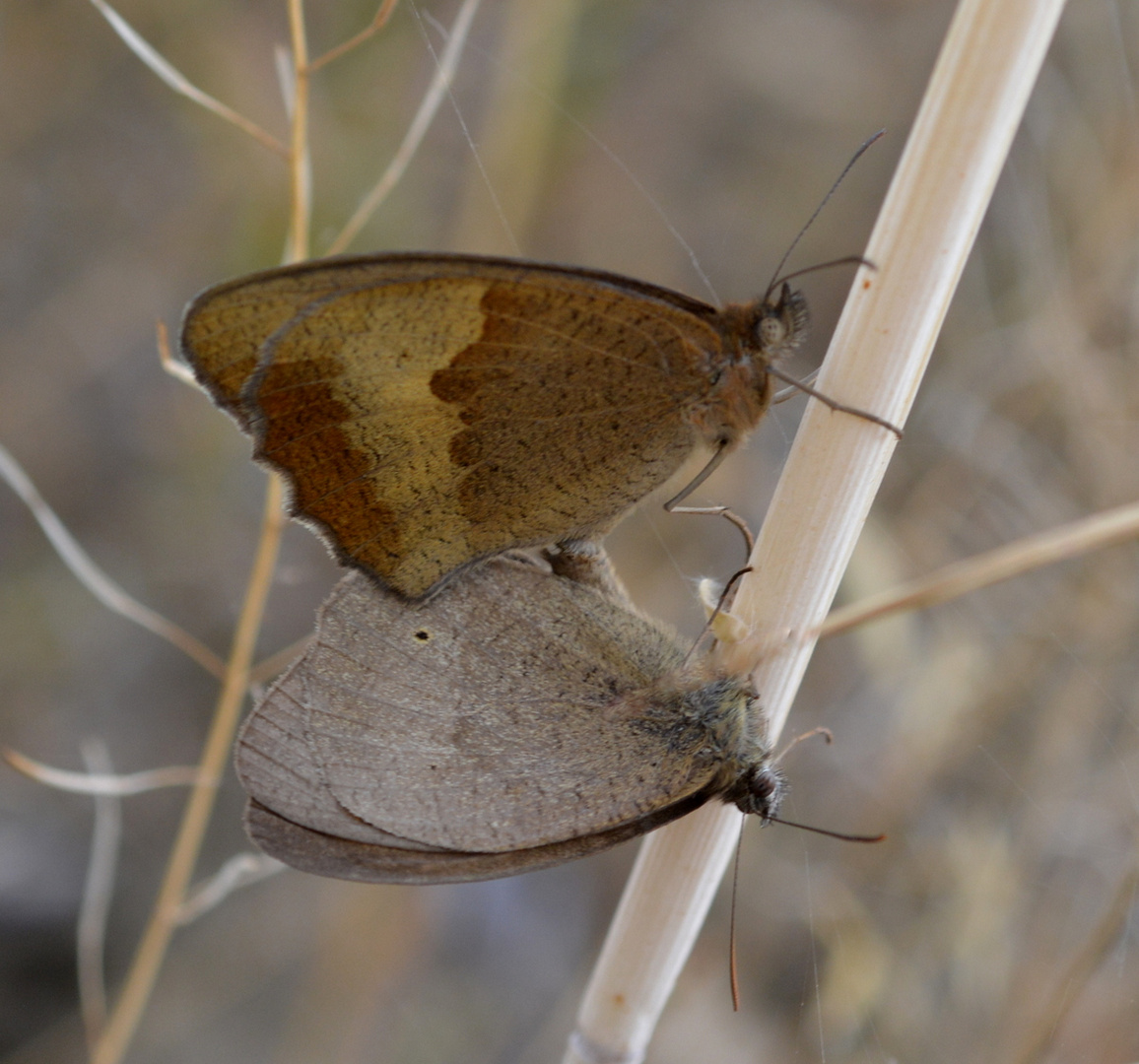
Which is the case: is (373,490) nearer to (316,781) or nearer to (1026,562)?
(316,781)

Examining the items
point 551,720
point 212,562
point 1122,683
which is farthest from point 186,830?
point 212,562

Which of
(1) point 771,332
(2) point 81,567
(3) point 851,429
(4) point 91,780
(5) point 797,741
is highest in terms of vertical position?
(1) point 771,332

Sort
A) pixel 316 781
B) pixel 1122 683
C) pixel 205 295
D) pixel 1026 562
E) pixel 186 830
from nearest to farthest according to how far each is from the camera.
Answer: pixel 1026 562 < pixel 205 295 < pixel 316 781 < pixel 186 830 < pixel 1122 683

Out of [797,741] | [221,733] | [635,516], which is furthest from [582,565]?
[635,516]

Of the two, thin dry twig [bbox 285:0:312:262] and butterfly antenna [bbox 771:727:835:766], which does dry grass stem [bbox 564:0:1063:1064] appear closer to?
butterfly antenna [bbox 771:727:835:766]

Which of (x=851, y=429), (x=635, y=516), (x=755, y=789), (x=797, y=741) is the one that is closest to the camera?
(x=851, y=429)

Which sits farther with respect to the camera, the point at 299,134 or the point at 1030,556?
the point at 299,134

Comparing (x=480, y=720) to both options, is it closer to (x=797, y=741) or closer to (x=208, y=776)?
(x=797, y=741)
